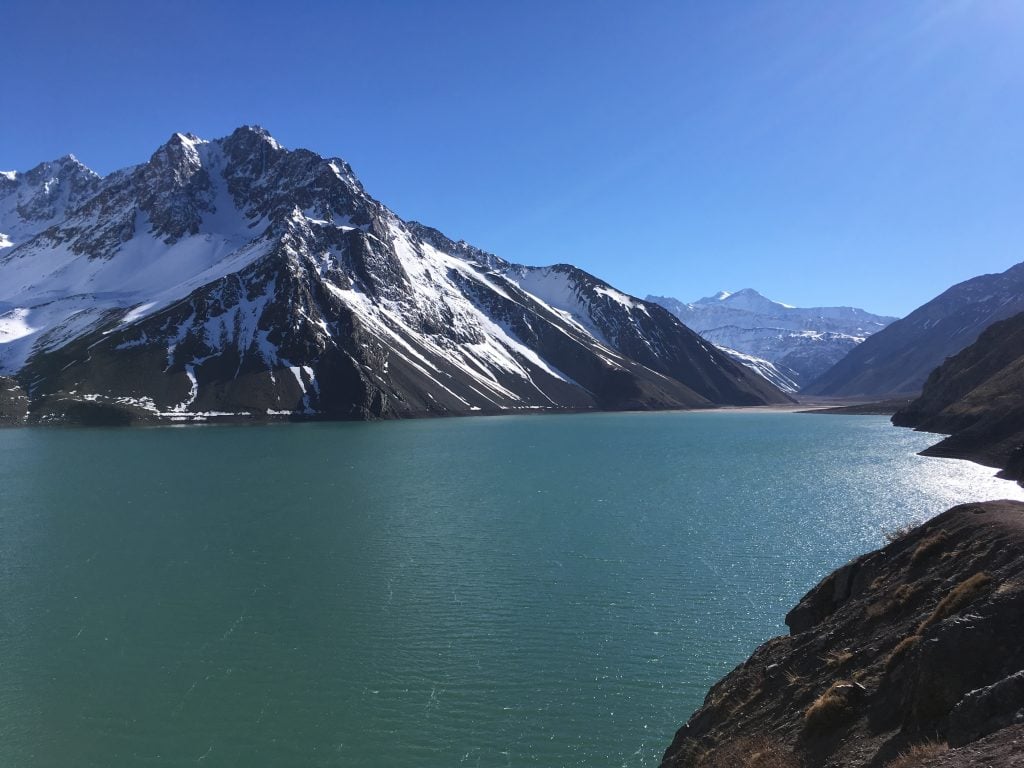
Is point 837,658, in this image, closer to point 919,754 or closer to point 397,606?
point 919,754

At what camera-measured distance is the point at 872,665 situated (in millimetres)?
21141

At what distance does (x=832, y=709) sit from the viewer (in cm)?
1919

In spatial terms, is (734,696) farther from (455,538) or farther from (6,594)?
(6,594)

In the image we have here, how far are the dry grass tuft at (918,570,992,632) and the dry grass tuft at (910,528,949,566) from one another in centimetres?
726

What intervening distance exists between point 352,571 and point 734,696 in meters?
36.2

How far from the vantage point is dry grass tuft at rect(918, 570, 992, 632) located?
2011cm

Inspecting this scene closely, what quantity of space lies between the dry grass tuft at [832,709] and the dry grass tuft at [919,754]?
11.9 feet

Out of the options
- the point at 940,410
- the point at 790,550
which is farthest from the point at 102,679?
the point at 940,410

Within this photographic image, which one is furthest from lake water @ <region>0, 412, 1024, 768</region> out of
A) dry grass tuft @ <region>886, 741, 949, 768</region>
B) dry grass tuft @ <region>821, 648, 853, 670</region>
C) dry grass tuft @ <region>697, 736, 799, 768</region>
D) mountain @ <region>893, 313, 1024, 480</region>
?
dry grass tuft @ <region>886, 741, 949, 768</region>

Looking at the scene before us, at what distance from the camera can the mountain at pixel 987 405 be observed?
114 meters

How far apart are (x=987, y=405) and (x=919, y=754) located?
149 meters

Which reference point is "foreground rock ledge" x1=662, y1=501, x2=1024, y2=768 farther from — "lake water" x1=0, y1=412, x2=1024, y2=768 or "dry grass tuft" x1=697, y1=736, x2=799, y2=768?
"lake water" x1=0, y1=412, x2=1024, y2=768

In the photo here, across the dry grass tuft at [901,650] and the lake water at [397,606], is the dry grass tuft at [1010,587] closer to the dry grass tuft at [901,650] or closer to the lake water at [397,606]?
the dry grass tuft at [901,650]

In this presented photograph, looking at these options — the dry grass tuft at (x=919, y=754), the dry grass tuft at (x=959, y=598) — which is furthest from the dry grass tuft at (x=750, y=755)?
the dry grass tuft at (x=959, y=598)
